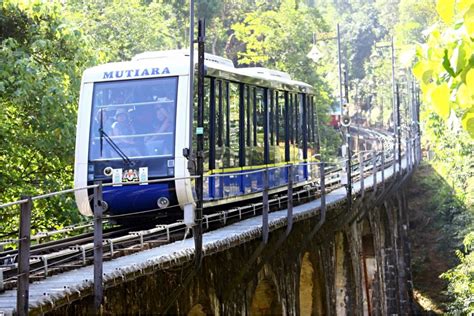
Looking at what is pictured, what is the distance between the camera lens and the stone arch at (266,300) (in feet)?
45.2

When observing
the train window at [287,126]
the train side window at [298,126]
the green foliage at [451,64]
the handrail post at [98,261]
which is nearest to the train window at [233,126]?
the train window at [287,126]

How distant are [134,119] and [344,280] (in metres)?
12.1

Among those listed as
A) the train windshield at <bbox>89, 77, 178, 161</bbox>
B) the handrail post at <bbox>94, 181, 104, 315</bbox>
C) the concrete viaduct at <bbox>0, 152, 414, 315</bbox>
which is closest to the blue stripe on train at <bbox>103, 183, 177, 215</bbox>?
the train windshield at <bbox>89, 77, 178, 161</bbox>

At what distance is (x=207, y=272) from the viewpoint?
975cm

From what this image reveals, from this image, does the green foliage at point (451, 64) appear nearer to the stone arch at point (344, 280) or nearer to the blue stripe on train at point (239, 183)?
the blue stripe on train at point (239, 183)

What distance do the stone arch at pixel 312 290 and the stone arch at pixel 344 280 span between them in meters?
2.82

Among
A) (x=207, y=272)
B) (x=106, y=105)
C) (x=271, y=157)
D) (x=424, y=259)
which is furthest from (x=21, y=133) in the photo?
(x=424, y=259)

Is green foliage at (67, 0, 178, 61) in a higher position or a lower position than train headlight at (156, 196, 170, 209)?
higher

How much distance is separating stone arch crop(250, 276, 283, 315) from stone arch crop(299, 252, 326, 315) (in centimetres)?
363

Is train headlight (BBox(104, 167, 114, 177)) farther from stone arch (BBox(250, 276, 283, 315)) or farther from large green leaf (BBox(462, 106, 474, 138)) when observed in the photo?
large green leaf (BBox(462, 106, 474, 138))

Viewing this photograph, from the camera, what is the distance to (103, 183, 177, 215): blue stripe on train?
432 inches

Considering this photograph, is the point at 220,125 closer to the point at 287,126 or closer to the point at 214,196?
the point at 214,196

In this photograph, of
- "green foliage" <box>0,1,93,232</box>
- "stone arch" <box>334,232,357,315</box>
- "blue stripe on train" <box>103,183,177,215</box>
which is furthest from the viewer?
"stone arch" <box>334,232,357,315</box>

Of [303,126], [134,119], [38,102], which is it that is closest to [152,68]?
[134,119]
